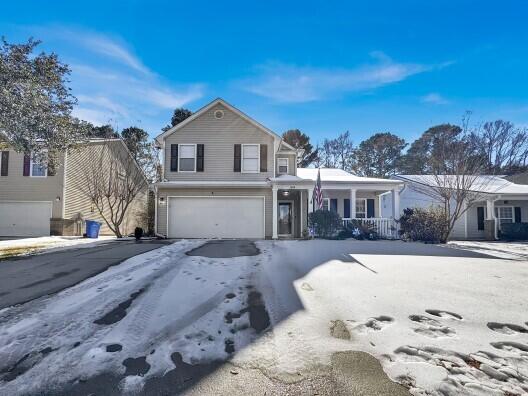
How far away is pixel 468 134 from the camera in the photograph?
17.5 m

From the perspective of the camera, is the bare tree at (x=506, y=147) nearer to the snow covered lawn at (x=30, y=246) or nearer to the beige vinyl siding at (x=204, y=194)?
the beige vinyl siding at (x=204, y=194)

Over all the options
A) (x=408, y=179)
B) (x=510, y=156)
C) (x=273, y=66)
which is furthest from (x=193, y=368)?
(x=510, y=156)

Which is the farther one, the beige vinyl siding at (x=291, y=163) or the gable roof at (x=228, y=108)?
the beige vinyl siding at (x=291, y=163)

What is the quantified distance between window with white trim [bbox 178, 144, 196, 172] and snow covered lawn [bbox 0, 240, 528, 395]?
33.7ft

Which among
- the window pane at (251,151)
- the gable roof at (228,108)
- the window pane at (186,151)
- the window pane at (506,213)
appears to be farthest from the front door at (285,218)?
the window pane at (506,213)

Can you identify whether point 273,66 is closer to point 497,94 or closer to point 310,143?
point 497,94

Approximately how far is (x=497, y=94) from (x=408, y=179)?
21.4 feet

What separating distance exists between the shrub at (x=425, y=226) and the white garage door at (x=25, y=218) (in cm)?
1909

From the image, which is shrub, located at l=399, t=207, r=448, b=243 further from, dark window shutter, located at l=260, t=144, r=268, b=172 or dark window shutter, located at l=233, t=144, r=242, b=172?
dark window shutter, located at l=233, t=144, r=242, b=172

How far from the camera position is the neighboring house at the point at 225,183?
15.4m

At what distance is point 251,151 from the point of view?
16141 millimetres

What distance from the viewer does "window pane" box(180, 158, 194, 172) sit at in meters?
15.9

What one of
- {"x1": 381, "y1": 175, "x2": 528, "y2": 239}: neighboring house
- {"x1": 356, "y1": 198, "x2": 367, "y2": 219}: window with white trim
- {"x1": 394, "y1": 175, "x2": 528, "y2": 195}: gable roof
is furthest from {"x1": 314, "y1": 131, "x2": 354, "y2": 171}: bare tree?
{"x1": 356, "y1": 198, "x2": 367, "y2": 219}: window with white trim

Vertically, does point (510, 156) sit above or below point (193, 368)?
above
